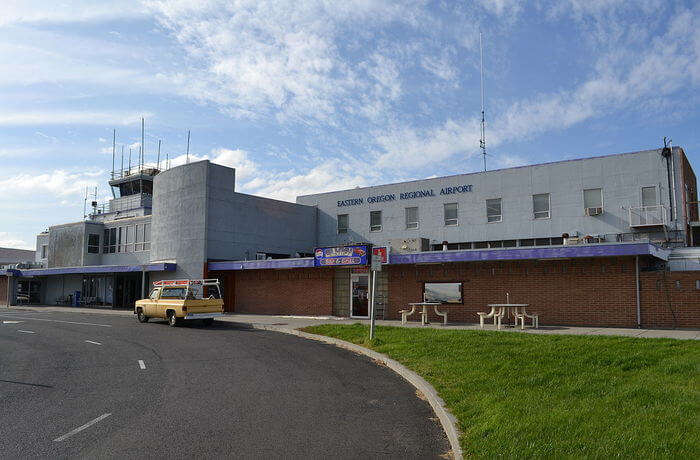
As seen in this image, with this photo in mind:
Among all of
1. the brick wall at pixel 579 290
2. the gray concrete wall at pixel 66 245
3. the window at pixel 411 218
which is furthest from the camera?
the gray concrete wall at pixel 66 245

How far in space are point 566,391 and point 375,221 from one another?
30234 mm

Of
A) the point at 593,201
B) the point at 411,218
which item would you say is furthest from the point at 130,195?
the point at 593,201

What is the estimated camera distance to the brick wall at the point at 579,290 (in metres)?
19.3

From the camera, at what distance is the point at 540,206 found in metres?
32.1

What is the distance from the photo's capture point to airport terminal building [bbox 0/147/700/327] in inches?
806

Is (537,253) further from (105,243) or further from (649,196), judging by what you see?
(105,243)

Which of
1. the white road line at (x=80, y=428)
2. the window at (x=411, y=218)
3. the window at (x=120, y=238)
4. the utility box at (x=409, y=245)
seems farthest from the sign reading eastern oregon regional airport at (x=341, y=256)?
the window at (x=120, y=238)

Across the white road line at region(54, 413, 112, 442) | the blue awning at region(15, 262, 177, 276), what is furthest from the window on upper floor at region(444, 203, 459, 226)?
the white road line at region(54, 413, 112, 442)

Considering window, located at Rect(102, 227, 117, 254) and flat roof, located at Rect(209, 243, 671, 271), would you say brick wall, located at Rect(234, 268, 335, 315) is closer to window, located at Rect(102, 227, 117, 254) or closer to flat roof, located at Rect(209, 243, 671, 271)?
flat roof, located at Rect(209, 243, 671, 271)

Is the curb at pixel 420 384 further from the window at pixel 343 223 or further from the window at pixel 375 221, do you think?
the window at pixel 343 223

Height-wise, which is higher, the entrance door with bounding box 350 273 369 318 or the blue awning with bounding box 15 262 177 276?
the blue awning with bounding box 15 262 177 276

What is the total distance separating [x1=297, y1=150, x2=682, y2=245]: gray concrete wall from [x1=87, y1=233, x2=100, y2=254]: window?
19003 mm

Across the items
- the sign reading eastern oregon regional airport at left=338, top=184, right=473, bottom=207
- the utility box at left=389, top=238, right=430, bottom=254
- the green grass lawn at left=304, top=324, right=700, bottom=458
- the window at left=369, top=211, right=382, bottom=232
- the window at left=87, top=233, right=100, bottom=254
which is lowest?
the green grass lawn at left=304, top=324, right=700, bottom=458

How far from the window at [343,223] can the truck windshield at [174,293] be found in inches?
685
